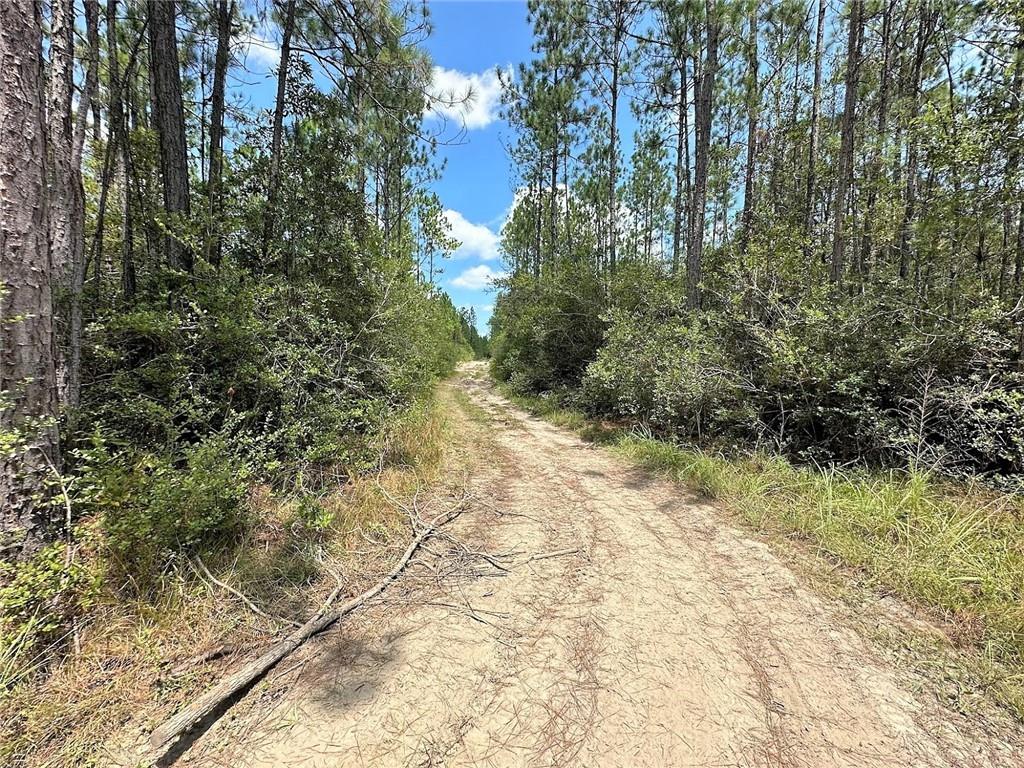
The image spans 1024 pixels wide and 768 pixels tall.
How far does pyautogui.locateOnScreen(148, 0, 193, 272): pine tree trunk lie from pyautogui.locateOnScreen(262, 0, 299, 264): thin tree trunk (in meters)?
0.79

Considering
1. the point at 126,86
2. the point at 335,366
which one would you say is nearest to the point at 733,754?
the point at 335,366

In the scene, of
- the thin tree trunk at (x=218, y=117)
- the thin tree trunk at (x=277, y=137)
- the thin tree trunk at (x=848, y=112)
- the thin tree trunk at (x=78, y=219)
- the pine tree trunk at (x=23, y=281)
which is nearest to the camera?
the pine tree trunk at (x=23, y=281)

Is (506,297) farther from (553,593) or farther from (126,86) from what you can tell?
(553,593)

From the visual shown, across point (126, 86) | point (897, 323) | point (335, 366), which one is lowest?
point (335, 366)

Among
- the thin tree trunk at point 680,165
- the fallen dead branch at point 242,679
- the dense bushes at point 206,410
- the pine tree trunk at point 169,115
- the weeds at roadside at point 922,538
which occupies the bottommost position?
the fallen dead branch at point 242,679

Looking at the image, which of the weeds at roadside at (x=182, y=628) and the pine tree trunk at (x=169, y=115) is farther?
the pine tree trunk at (x=169, y=115)

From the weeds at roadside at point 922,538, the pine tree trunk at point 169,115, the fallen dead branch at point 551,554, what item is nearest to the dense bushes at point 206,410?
the pine tree trunk at point 169,115

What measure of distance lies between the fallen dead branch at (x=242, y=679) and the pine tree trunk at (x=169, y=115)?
328cm

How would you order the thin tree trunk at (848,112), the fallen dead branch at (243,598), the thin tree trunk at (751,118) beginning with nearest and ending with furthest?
the fallen dead branch at (243,598) < the thin tree trunk at (848,112) < the thin tree trunk at (751,118)

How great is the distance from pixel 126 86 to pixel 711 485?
21.5 feet

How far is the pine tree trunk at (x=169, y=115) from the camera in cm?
356

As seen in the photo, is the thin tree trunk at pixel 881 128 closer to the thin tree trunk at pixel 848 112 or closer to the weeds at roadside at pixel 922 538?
the thin tree trunk at pixel 848 112

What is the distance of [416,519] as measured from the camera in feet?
11.0

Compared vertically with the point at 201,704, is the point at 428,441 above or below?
above
